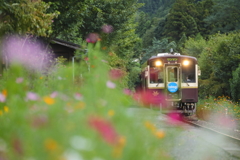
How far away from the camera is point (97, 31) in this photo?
26312 millimetres

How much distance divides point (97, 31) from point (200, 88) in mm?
9513

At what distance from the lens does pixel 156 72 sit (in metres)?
17.4

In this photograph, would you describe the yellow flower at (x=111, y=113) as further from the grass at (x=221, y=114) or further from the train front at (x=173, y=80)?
the train front at (x=173, y=80)

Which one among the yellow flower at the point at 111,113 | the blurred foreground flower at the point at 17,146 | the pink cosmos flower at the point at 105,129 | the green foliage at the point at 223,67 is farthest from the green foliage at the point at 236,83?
the blurred foreground flower at the point at 17,146

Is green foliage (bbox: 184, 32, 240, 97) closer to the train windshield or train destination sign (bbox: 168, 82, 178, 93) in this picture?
train destination sign (bbox: 168, 82, 178, 93)

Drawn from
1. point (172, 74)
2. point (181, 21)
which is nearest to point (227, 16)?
point (181, 21)

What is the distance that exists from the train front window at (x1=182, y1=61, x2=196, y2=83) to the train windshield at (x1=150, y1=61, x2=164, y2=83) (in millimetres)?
1031

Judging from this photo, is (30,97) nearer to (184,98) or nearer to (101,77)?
(101,77)

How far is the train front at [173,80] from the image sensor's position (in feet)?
55.6

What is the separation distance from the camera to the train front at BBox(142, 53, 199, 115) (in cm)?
1694

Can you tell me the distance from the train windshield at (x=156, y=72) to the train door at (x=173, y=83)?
256 millimetres

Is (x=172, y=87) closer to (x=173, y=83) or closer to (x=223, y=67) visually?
(x=173, y=83)

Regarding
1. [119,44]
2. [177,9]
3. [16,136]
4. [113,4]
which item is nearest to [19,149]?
[16,136]

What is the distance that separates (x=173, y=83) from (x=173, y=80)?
30 centimetres
